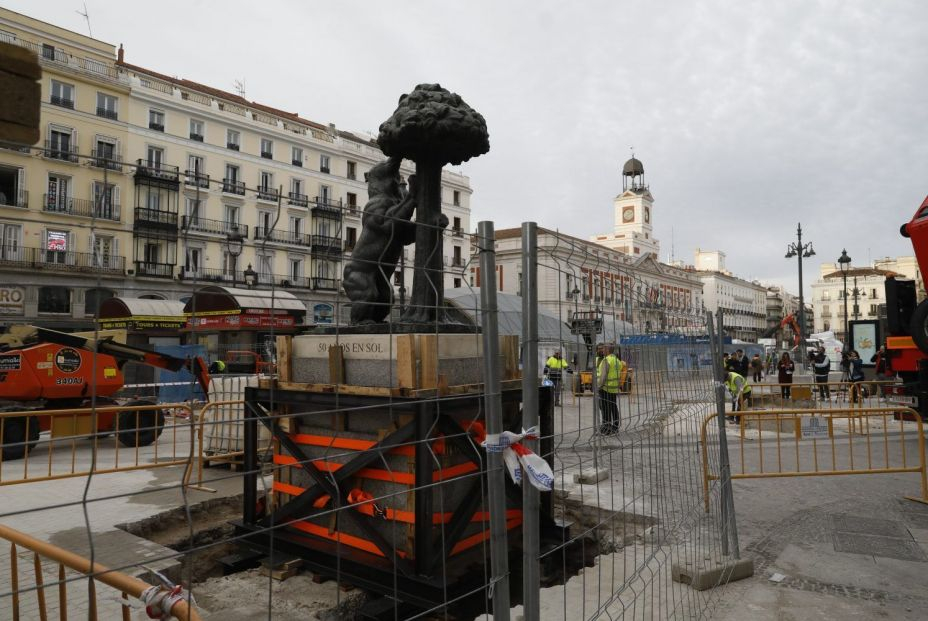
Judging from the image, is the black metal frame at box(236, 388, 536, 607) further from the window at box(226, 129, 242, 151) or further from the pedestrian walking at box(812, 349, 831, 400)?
the window at box(226, 129, 242, 151)

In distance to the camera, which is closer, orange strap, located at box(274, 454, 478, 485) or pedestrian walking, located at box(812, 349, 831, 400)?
orange strap, located at box(274, 454, 478, 485)

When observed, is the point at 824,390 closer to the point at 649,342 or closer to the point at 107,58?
the point at 649,342

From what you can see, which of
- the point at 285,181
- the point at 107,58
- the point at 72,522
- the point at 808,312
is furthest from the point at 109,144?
the point at 808,312

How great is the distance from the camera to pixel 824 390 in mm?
16766

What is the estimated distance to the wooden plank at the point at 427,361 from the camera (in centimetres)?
399

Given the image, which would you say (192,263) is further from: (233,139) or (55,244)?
(233,139)

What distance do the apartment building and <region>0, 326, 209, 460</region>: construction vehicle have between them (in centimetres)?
236

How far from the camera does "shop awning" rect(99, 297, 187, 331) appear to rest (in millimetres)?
2186

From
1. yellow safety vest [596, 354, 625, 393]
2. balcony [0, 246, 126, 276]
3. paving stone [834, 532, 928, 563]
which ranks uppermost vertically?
balcony [0, 246, 126, 276]

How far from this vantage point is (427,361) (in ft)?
13.2

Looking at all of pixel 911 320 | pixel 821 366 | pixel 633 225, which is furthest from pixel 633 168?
pixel 911 320

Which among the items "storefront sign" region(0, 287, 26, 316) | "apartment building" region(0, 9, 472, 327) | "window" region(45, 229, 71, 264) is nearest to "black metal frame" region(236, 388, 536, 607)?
"apartment building" region(0, 9, 472, 327)

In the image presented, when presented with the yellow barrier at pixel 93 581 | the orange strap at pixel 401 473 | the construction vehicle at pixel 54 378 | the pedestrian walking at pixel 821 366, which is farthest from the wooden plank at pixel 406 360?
the pedestrian walking at pixel 821 366

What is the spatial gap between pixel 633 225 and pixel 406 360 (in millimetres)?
84699
